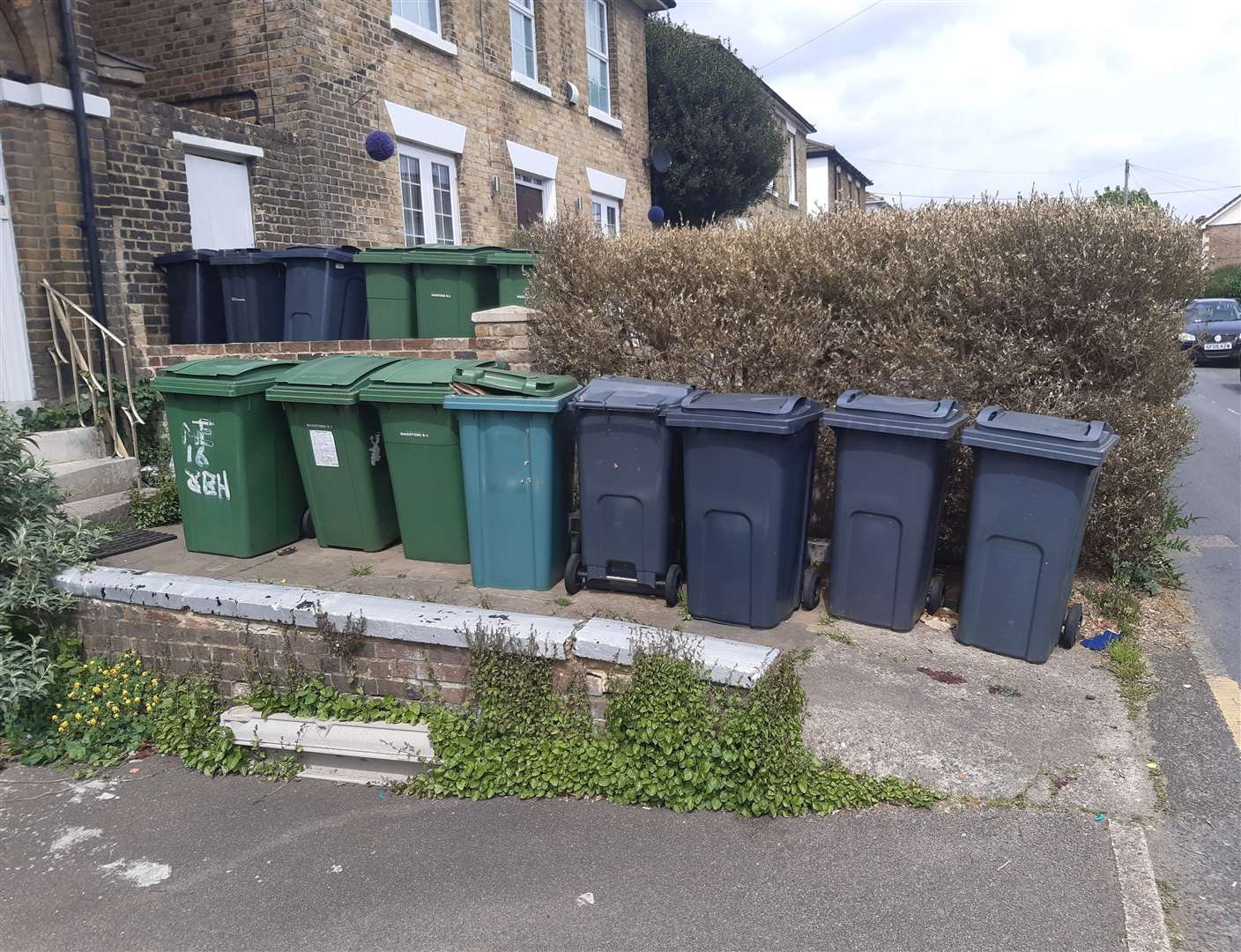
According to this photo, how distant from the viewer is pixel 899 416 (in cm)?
459

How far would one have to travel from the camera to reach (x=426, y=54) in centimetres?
1127

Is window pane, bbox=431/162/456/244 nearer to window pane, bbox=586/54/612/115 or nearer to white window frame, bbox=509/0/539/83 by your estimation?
white window frame, bbox=509/0/539/83

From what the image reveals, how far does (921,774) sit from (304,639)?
2791mm

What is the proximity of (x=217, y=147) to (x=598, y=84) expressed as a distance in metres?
8.66

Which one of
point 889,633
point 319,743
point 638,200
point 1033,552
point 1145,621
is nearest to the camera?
point 319,743

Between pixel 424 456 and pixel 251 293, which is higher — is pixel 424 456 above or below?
below

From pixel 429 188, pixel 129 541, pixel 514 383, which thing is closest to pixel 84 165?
pixel 129 541

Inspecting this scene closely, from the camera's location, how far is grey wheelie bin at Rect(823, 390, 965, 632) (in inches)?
180

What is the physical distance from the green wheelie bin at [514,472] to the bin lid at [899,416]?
4.80ft

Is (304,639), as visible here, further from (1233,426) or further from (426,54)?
(1233,426)

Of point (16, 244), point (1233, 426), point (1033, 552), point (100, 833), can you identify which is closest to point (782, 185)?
point (1233, 426)

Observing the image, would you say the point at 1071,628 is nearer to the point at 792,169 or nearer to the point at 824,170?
the point at 792,169

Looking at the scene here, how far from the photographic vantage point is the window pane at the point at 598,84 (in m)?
15.6

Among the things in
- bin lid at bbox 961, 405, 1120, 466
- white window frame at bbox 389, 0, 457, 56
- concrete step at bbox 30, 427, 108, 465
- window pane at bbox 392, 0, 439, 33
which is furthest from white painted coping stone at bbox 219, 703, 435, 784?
window pane at bbox 392, 0, 439, 33
